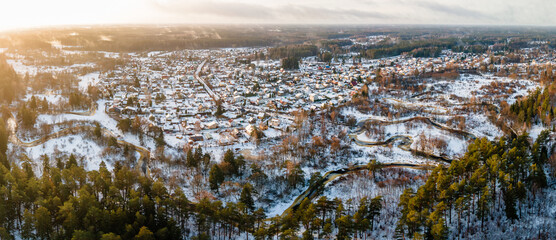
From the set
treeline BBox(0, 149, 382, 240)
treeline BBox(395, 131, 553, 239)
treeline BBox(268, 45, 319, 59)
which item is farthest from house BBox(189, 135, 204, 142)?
treeline BBox(268, 45, 319, 59)

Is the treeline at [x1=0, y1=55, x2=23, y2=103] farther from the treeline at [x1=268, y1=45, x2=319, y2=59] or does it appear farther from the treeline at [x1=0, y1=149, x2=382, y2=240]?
the treeline at [x1=268, y1=45, x2=319, y2=59]

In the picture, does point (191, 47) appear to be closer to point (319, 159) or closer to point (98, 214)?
point (319, 159)

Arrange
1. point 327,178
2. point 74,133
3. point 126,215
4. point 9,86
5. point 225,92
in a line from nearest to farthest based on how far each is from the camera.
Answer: point 126,215
point 327,178
point 74,133
point 9,86
point 225,92

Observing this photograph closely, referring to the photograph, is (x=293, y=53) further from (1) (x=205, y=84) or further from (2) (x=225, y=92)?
(2) (x=225, y=92)

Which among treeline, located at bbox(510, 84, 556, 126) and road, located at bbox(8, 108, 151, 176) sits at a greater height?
treeline, located at bbox(510, 84, 556, 126)

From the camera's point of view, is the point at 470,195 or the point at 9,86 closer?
the point at 470,195

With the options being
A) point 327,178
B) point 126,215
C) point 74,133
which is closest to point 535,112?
point 327,178

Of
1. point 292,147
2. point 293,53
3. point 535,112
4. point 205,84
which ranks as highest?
point 293,53
